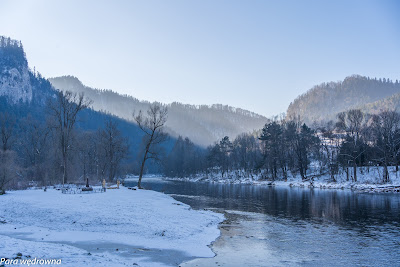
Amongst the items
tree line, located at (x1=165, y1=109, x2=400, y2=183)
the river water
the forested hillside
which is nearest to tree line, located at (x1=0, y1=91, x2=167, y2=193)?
the forested hillside

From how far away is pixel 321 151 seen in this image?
98688 mm

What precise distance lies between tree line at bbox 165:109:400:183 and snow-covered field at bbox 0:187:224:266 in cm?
5407

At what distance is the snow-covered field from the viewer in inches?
449

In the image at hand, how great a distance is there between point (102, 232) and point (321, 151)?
9480 cm

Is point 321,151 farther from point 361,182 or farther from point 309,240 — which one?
point 309,240

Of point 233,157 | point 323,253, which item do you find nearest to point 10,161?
point 323,253

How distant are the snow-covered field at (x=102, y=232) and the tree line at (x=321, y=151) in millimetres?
54071

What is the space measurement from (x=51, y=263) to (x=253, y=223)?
59.7 ft

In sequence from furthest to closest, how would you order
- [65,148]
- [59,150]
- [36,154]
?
1. [36,154]
2. [59,150]
3. [65,148]

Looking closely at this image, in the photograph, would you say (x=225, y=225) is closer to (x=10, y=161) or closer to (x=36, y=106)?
(x=10, y=161)

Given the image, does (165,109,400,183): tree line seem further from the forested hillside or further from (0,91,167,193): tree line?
(0,91,167,193): tree line

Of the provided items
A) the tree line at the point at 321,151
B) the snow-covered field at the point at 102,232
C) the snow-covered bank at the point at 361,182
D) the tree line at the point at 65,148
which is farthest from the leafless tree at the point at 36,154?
the snow-covered bank at the point at 361,182

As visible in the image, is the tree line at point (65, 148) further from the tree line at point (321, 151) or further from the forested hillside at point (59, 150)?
the tree line at point (321, 151)

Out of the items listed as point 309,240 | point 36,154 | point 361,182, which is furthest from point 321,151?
point 36,154
